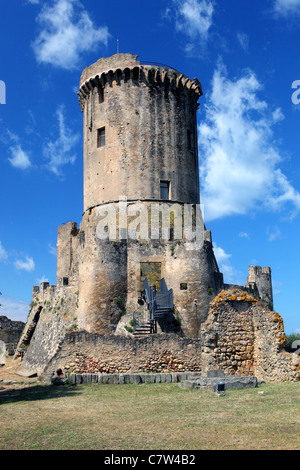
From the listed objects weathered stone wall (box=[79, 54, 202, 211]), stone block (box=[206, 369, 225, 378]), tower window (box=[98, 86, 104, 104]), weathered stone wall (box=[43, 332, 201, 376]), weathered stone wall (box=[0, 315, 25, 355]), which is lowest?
stone block (box=[206, 369, 225, 378])

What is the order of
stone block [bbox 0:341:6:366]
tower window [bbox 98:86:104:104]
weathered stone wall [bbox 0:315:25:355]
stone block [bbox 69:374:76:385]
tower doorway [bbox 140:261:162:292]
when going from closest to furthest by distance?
stone block [bbox 69:374:76:385], tower doorway [bbox 140:261:162:292], stone block [bbox 0:341:6:366], tower window [bbox 98:86:104:104], weathered stone wall [bbox 0:315:25:355]

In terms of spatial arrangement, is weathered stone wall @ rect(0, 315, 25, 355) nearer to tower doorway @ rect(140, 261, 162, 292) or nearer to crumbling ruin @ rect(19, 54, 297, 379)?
crumbling ruin @ rect(19, 54, 297, 379)

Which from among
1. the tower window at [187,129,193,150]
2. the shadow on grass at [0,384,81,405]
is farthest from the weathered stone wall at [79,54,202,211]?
the shadow on grass at [0,384,81,405]

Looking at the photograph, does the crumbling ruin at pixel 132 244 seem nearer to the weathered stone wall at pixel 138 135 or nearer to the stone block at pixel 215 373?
the weathered stone wall at pixel 138 135

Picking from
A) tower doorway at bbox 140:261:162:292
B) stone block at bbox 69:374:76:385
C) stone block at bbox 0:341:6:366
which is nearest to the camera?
stone block at bbox 69:374:76:385

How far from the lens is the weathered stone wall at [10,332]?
32.3 metres

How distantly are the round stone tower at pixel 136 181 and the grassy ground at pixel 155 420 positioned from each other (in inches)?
347

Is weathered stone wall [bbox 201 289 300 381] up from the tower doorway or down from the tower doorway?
down

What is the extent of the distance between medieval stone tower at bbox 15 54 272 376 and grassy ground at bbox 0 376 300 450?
861 centimetres

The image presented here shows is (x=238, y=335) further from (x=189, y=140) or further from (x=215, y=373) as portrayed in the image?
(x=189, y=140)

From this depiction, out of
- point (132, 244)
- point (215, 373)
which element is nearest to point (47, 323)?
point (132, 244)

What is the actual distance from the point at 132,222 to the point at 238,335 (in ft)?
38.7

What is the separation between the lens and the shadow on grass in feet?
47.6
